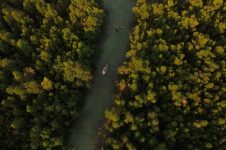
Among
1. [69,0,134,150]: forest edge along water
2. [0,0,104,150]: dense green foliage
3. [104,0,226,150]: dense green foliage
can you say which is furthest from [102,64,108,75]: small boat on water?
[104,0,226,150]: dense green foliage

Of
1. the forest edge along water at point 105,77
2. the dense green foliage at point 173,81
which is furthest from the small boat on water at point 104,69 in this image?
the dense green foliage at point 173,81

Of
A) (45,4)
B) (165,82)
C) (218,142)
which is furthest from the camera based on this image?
(45,4)

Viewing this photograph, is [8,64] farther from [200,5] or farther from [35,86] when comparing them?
[200,5]

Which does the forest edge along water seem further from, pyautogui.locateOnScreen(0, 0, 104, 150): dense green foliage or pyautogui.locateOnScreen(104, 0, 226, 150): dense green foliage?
pyautogui.locateOnScreen(104, 0, 226, 150): dense green foliage

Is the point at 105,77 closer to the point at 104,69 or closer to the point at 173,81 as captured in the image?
the point at 104,69

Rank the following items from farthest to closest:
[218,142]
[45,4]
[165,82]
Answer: [45,4]
[165,82]
[218,142]

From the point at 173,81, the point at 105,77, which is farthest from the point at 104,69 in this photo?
the point at 173,81

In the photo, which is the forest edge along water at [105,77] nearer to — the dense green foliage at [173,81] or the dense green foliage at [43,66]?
the dense green foliage at [43,66]

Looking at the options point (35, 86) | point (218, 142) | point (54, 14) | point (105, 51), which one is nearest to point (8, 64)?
point (35, 86)

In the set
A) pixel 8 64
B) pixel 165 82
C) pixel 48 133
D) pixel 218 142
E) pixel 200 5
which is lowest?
pixel 218 142
